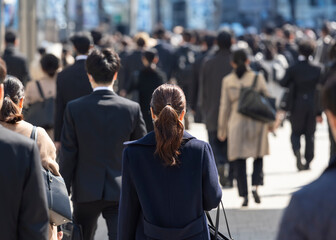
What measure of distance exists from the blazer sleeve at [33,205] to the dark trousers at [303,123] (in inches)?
356

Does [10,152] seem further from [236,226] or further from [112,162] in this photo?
[236,226]

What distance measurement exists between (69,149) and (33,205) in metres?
2.54

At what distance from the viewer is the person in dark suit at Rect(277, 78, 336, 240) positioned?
2666mm

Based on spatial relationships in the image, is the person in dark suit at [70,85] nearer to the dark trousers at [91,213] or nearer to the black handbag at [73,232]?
the dark trousers at [91,213]

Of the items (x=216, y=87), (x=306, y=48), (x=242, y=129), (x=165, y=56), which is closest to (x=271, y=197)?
(x=242, y=129)

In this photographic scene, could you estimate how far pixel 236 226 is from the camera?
8.92m

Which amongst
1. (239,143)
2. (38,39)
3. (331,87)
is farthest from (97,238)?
(38,39)

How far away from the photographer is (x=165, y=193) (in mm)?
4527

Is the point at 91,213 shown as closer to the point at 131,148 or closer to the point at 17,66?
the point at 131,148

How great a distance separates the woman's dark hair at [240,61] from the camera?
9703 mm

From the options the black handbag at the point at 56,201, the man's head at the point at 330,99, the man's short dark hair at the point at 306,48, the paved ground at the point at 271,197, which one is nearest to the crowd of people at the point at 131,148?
the man's head at the point at 330,99

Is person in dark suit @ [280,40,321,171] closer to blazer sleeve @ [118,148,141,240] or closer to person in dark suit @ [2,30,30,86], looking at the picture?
person in dark suit @ [2,30,30,86]

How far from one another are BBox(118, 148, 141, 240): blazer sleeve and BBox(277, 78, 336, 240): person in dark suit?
191 cm

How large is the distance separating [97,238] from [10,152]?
16.5 ft
